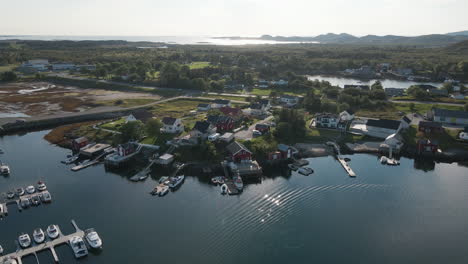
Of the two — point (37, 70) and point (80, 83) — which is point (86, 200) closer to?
point (80, 83)

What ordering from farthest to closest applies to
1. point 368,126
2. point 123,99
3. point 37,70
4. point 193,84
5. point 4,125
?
1. point 37,70
2. point 193,84
3. point 123,99
4. point 4,125
5. point 368,126

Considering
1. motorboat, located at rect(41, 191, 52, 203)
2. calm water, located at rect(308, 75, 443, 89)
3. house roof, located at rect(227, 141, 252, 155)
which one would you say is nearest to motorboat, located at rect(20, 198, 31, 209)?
motorboat, located at rect(41, 191, 52, 203)

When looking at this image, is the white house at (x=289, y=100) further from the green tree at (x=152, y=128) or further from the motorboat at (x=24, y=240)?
the motorboat at (x=24, y=240)

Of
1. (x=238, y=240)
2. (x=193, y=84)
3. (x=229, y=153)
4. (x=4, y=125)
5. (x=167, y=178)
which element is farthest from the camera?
(x=193, y=84)

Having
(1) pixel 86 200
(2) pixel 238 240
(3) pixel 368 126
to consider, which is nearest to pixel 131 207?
(1) pixel 86 200

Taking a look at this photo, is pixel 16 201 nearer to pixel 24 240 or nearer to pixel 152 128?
pixel 24 240

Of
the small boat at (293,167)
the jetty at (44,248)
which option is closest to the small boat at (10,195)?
the jetty at (44,248)
